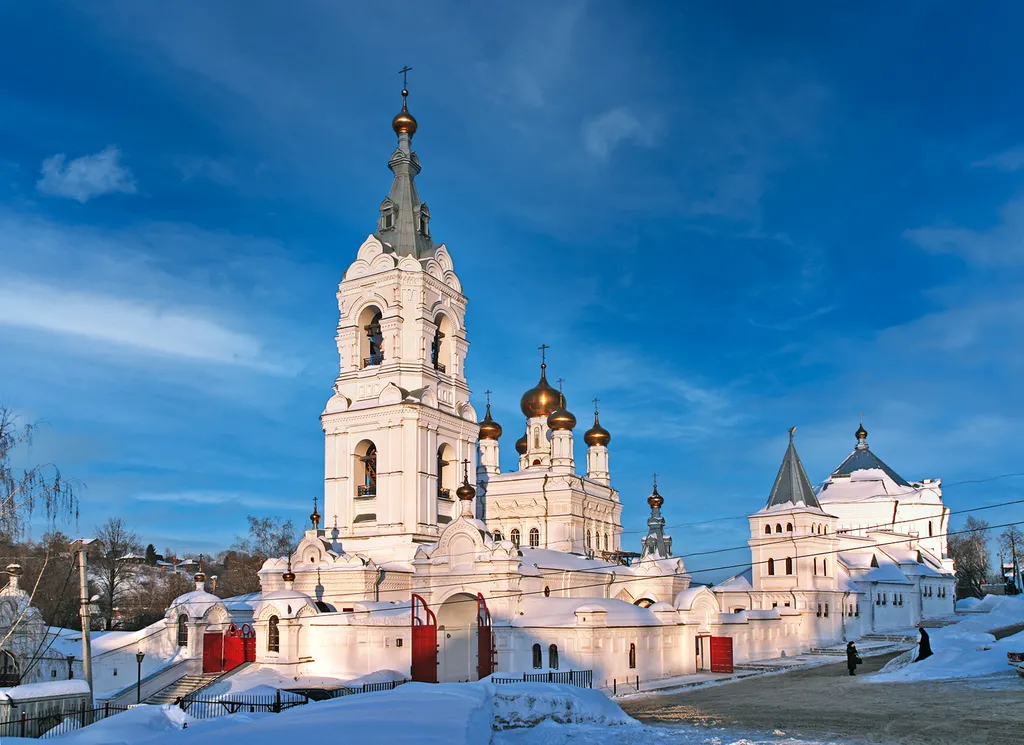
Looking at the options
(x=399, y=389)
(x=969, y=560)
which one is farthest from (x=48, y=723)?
(x=969, y=560)

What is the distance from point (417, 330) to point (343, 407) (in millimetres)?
4442

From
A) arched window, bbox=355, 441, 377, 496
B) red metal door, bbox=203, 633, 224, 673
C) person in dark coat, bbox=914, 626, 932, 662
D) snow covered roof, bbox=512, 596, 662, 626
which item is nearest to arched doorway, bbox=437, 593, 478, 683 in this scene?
snow covered roof, bbox=512, 596, 662, 626

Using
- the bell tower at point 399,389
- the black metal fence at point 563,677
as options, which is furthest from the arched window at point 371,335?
the black metal fence at point 563,677

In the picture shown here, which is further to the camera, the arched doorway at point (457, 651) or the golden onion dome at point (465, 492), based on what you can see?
the golden onion dome at point (465, 492)

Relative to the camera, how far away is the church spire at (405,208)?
40656 millimetres

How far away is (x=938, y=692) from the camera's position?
2214cm

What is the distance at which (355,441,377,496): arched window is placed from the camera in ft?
128

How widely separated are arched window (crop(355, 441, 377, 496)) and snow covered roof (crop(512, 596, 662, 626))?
9561 millimetres

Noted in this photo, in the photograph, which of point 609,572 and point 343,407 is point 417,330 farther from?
point 609,572

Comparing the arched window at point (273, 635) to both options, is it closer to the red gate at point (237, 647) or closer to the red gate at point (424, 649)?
the red gate at point (237, 647)

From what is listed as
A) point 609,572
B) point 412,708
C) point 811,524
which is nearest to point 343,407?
point 609,572

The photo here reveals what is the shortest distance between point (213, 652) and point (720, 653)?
18278 millimetres

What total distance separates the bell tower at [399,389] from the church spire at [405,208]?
5cm

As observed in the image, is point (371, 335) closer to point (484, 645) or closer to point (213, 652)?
point (213, 652)
